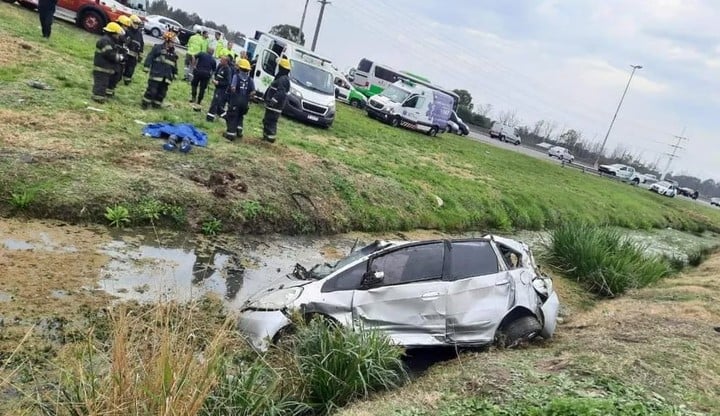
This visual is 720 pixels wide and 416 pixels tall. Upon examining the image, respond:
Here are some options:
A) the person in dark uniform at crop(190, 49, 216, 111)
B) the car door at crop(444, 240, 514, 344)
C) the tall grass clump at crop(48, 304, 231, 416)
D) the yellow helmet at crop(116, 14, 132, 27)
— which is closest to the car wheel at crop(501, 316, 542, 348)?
the car door at crop(444, 240, 514, 344)

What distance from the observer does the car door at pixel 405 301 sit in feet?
20.0

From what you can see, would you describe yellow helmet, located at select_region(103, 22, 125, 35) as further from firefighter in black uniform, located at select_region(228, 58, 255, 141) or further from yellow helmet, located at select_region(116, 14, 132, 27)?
firefighter in black uniform, located at select_region(228, 58, 255, 141)

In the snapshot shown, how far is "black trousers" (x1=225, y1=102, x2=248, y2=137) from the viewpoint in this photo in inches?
480

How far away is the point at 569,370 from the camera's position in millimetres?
5258

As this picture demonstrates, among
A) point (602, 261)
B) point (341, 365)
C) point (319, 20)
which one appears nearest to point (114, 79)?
point (341, 365)

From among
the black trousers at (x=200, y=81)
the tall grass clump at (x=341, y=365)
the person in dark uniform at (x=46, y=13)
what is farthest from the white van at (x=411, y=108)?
the tall grass clump at (x=341, y=365)

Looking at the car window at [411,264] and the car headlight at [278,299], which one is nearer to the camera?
the car headlight at [278,299]

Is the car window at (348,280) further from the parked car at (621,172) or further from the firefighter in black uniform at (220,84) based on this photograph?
the parked car at (621,172)

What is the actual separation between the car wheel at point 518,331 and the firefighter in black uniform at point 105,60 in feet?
33.3

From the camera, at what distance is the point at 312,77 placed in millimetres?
19422

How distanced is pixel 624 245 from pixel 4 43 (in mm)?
15962

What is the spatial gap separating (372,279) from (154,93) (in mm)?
9383

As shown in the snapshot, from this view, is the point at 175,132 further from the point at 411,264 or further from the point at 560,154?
the point at 560,154

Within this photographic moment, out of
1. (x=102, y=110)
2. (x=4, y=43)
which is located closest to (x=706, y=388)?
(x=102, y=110)
